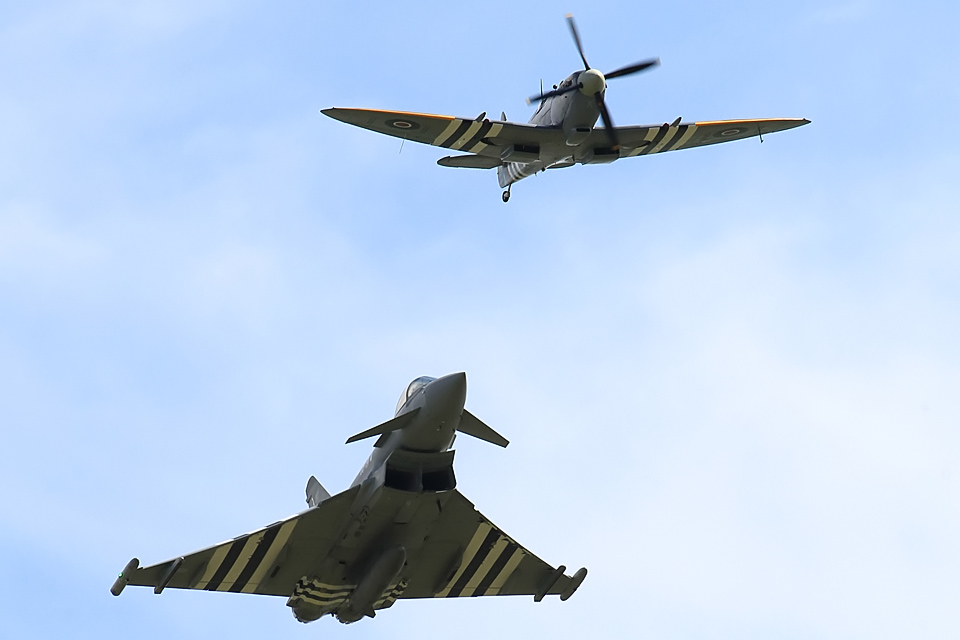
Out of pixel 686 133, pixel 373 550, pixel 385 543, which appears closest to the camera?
pixel 385 543

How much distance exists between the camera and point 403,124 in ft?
141

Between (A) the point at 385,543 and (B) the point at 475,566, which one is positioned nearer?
(A) the point at 385,543

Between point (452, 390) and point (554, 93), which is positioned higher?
point (554, 93)

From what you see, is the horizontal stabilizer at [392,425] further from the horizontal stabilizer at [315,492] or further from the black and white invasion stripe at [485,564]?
the black and white invasion stripe at [485,564]

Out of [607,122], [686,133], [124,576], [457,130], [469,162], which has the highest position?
[686,133]

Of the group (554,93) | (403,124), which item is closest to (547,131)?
(554,93)

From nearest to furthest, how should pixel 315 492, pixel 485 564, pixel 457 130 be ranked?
pixel 315 492
pixel 485 564
pixel 457 130

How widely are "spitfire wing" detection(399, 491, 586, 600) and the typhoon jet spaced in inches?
1.7

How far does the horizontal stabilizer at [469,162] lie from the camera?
46.0 metres

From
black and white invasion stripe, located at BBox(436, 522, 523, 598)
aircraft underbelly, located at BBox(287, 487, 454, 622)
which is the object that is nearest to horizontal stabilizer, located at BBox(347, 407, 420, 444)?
aircraft underbelly, located at BBox(287, 487, 454, 622)

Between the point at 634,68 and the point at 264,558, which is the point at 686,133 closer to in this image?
the point at 634,68

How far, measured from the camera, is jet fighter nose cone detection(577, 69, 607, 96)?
42.1m

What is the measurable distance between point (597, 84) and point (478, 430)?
18445 mm

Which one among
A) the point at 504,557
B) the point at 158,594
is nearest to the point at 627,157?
the point at 504,557
